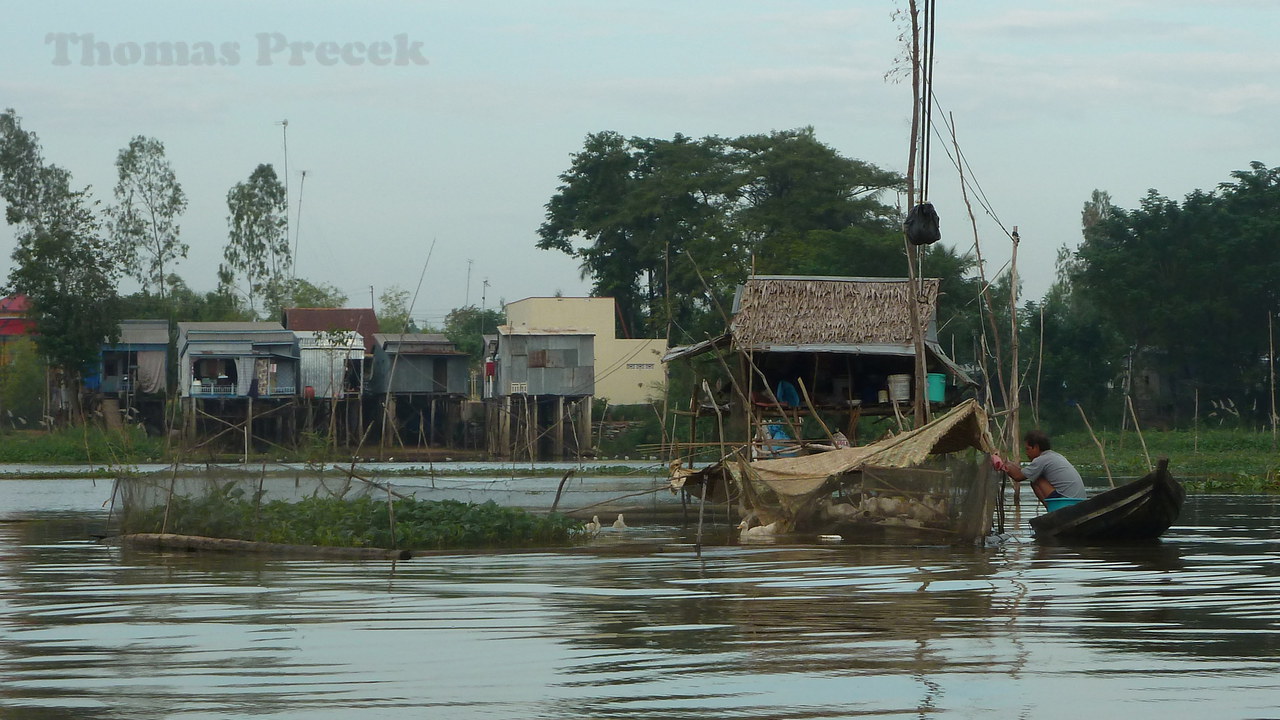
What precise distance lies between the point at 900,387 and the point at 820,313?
123 centimetres

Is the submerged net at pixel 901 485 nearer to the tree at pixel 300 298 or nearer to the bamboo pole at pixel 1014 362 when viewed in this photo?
the bamboo pole at pixel 1014 362

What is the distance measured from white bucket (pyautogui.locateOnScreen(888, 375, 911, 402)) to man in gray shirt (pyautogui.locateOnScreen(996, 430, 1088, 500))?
12.1 feet

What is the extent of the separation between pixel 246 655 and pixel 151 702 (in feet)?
3.66

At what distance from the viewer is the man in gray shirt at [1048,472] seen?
1248 centimetres

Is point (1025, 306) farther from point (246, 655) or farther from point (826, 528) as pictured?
point (246, 655)

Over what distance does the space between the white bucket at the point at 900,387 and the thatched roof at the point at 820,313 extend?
1.31ft

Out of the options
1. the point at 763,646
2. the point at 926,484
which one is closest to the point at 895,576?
Answer: the point at 926,484

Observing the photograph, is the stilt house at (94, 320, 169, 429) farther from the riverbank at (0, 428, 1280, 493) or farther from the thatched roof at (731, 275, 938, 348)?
the thatched roof at (731, 275, 938, 348)

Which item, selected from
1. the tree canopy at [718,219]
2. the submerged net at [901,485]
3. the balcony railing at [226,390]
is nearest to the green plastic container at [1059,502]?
the submerged net at [901,485]

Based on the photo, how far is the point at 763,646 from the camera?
620cm

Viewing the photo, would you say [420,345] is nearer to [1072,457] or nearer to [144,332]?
[144,332]

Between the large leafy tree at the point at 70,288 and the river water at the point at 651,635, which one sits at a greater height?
the large leafy tree at the point at 70,288

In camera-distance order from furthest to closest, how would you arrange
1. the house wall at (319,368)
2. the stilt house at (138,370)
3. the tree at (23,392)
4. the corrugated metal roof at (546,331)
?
1. the tree at (23,392)
2. the stilt house at (138,370)
3. the house wall at (319,368)
4. the corrugated metal roof at (546,331)

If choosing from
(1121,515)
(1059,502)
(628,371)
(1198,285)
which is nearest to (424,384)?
(628,371)
